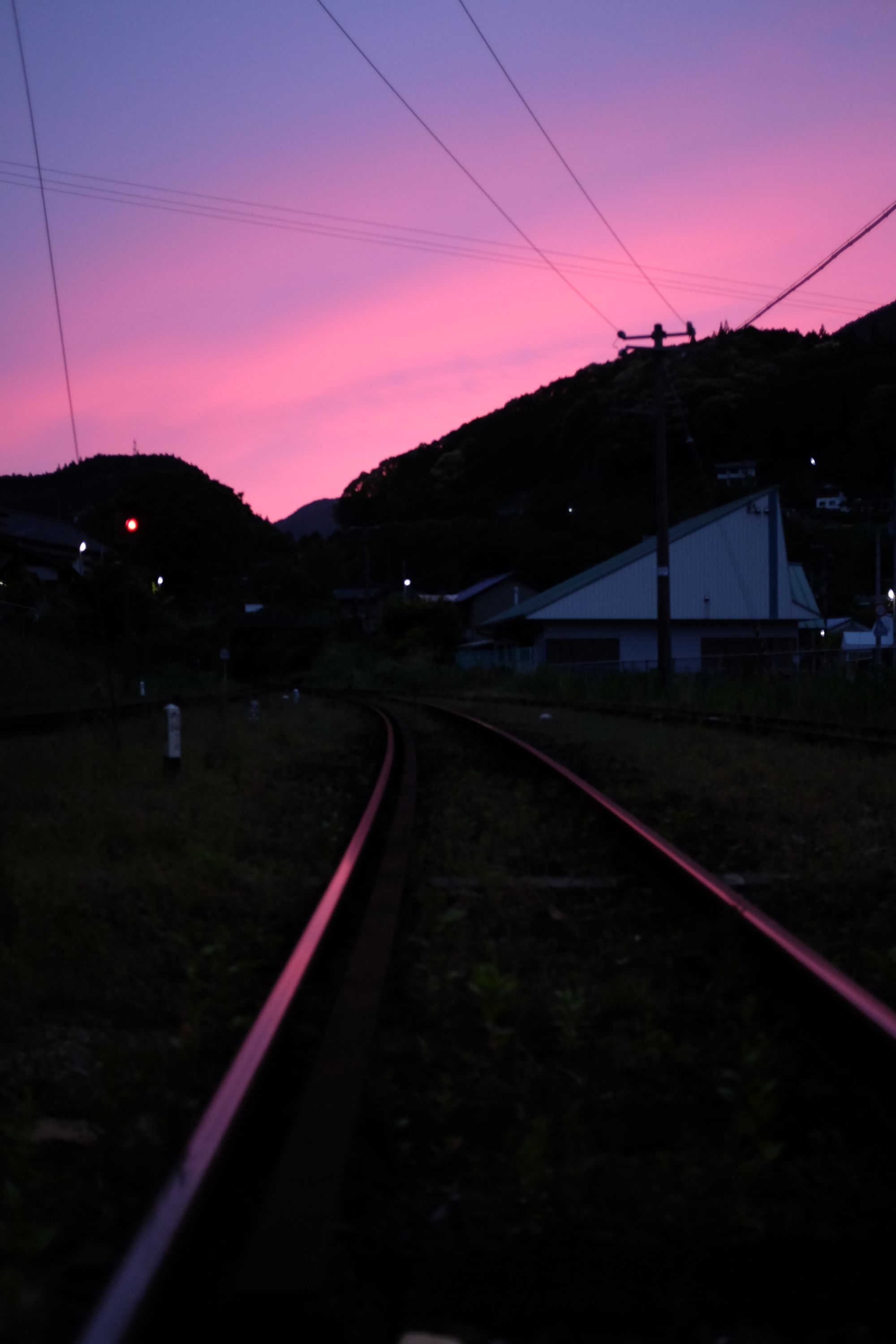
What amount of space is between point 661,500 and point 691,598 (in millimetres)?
23186

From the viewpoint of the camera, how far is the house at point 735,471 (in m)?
93.6

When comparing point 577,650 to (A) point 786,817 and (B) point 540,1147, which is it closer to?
(A) point 786,817

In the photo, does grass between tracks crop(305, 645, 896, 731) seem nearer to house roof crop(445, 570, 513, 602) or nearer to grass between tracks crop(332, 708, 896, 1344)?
grass between tracks crop(332, 708, 896, 1344)

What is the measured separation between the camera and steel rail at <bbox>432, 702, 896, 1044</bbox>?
10.6 feet

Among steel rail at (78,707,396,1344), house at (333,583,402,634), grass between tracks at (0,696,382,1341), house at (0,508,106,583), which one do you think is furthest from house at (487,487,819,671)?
house at (333,583,402,634)

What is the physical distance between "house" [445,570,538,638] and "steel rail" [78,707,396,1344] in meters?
79.1

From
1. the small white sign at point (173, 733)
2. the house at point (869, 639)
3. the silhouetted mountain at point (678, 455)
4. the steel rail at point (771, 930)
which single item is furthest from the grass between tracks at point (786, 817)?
the silhouetted mountain at point (678, 455)

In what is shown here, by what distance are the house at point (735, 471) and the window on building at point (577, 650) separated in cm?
4697

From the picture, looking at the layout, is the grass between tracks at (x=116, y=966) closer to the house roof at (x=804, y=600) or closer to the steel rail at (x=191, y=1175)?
the steel rail at (x=191, y=1175)

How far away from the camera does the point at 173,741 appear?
10.3m

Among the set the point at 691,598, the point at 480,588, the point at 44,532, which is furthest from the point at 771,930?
the point at 480,588

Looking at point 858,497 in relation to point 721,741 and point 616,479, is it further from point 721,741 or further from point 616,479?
point 721,741

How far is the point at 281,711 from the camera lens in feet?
73.4

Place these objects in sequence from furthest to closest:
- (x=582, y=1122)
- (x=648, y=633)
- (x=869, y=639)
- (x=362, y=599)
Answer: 1. (x=362, y=599)
2. (x=869, y=639)
3. (x=648, y=633)
4. (x=582, y=1122)
